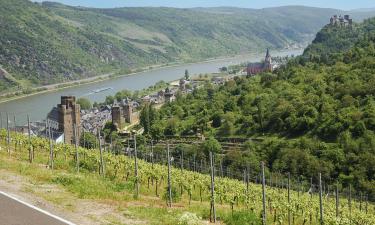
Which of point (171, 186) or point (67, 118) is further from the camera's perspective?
point (67, 118)

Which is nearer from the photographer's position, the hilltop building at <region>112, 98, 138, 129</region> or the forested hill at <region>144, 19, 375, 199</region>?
the forested hill at <region>144, 19, 375, 199</region>

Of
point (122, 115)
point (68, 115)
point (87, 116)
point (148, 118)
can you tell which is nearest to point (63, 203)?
point (68, 115)

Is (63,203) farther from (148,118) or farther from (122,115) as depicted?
(122,115)

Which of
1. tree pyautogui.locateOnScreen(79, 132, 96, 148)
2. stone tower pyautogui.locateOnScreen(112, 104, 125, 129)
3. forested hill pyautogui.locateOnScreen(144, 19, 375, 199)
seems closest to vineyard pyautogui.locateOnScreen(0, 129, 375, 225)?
tree pyautogui.locateOnScreen(79, 132, 96, 148)

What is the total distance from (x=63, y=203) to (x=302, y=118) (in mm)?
55891

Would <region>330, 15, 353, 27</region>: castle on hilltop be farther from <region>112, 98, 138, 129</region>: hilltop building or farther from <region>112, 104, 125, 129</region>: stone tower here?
<region>112, 104, 125, 129</region>: stone tower

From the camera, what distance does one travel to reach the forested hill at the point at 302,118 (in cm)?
4947

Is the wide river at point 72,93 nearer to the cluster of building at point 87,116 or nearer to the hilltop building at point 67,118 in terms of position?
the cluster of building at point 87,116

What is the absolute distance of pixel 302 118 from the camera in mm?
64062

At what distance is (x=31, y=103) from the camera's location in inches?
4589

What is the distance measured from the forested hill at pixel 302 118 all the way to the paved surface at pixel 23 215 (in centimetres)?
3702

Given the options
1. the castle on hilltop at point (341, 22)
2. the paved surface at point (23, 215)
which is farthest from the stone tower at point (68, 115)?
the castle on hilltop at point (341, 22)

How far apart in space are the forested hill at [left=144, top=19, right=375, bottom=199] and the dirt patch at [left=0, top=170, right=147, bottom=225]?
35.5 metres

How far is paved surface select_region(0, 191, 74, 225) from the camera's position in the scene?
9.09 metres
